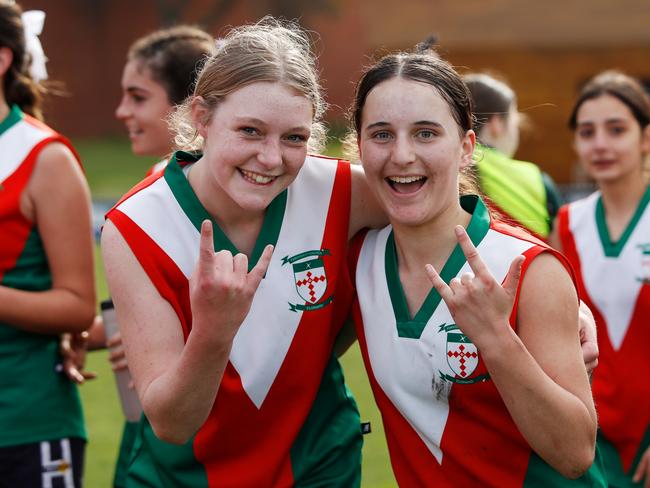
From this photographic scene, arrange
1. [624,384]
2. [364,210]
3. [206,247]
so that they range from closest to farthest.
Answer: [206,247] < [364,210] < [624,384]

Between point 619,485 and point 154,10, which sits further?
point 154,10

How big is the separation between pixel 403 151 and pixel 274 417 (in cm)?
84

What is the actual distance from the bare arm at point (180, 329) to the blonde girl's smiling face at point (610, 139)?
2.51 metres

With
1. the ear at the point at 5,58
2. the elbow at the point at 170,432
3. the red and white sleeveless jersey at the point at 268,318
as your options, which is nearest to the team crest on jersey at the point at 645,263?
the red and white sleeveless jersey at the point at 268,318

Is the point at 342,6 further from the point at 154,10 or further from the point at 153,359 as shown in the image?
the point at 153,359

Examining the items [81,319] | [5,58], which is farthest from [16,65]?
[81,319]

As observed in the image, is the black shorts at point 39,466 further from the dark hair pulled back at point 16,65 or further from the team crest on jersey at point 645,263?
the team crest on jersey at point 645,263

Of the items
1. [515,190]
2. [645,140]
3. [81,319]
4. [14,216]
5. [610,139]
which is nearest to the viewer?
[14,216]

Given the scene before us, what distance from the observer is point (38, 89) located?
3.61 m

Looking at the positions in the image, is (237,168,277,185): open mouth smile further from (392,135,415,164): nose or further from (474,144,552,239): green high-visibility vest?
(474,144,552,239): green high-visibility vest

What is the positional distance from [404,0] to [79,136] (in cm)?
1302

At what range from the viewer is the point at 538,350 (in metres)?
2.29

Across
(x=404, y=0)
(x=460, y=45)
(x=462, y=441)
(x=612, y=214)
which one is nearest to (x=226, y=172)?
(x=462, y=441)

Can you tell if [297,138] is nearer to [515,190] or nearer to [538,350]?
[538,350]
